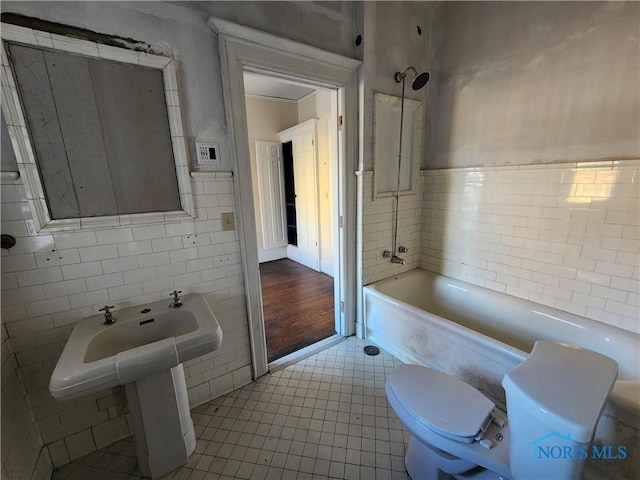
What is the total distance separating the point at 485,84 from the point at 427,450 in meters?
2.30

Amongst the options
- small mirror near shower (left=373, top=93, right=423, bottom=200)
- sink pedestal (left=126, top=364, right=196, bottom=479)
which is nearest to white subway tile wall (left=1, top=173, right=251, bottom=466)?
sink pedestal (left=126, top=364, right=196, bottom=479)

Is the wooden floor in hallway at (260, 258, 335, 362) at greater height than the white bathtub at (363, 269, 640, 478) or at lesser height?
lesser

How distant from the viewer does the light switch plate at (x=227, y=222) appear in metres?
1.59

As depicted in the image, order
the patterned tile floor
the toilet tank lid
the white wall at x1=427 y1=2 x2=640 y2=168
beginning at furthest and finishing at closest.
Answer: the white wall at x1=427 y1=2 x2=640 y2=168, the patterned tile floor, the toilet tank lid

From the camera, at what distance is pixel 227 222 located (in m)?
1.60

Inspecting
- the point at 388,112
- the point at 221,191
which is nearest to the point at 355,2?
the point at 388,112

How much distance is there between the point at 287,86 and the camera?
11.2 ft

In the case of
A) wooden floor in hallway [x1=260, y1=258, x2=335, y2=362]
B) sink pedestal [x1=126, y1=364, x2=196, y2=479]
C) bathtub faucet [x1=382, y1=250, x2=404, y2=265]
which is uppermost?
bathtub faucet [x1=382, y1=250, x2=404, y2=265]

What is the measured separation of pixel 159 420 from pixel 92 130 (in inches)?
53.2

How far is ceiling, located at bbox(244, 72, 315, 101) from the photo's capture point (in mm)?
3217

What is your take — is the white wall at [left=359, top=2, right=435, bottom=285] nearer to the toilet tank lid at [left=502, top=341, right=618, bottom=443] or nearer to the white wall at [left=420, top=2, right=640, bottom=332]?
the white wall at [left=420, top=2, right=640, bottom=332]

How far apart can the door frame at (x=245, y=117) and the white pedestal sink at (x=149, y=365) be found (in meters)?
0.46

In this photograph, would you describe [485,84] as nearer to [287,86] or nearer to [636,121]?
[636,121]

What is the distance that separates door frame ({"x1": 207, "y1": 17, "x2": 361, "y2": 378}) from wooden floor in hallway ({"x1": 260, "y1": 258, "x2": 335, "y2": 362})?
38 centimetres
